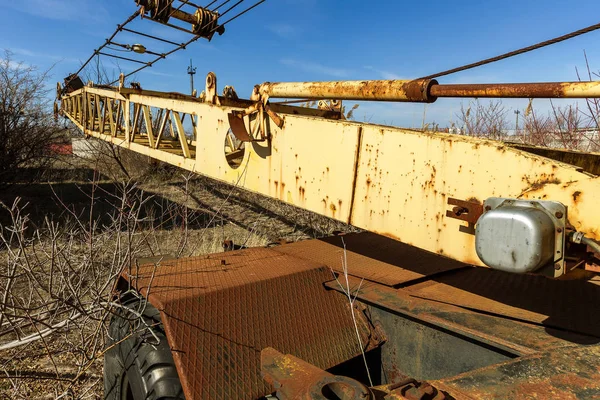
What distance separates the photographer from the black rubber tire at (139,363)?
200 cm

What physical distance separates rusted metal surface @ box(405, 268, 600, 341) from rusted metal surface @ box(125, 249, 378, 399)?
49cm

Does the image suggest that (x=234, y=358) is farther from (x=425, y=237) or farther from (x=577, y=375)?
(x=577, y=375)

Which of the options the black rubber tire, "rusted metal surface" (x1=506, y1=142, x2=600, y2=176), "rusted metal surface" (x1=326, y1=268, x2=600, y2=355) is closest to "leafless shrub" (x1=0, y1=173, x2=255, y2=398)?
the black rubber tire

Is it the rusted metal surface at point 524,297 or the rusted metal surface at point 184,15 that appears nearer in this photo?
the rusted metal surface at point 524,297

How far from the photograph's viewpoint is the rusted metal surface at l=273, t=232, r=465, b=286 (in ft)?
8.20

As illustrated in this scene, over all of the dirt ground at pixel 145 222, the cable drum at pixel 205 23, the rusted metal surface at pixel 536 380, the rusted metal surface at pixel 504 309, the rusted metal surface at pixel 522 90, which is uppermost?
the cable drum at pixel 205 23

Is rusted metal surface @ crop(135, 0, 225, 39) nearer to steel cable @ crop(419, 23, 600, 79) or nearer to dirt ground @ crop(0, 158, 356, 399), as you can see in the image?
dirt ground @ crop(0, 158, 356, 399)

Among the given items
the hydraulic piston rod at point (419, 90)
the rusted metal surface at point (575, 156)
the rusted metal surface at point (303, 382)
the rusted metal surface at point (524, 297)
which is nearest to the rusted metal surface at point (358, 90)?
the hydraulic piston rod at point (419, 90)

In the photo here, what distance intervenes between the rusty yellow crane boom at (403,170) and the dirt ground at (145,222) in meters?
1.05

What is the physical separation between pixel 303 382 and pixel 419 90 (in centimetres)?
127

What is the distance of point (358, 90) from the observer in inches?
80.5

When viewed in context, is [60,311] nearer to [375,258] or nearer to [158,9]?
[375,258]

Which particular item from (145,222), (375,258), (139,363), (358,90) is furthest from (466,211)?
(145,222)

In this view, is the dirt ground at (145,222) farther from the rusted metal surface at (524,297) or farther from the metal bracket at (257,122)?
the rusted metal surface at (524,297)
